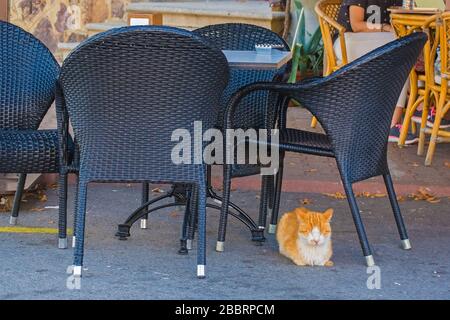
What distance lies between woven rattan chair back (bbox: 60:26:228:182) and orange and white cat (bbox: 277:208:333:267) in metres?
0.66

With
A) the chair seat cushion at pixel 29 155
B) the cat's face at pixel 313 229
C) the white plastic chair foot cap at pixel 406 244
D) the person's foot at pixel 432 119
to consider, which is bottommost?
the person's foot at pixel 432 119

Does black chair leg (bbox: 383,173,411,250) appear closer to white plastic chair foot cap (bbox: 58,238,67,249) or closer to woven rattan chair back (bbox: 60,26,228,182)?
woven rattan chair back (bbox: 60,26,228,182)

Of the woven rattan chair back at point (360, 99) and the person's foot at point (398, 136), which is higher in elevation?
the woven rattan chair back at point (360, 99)

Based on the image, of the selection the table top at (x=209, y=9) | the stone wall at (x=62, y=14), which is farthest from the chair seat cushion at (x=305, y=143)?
the stone wall at (x=62, y=14)

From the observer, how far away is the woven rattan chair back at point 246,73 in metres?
6.57

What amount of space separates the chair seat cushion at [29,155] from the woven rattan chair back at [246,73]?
1000mm

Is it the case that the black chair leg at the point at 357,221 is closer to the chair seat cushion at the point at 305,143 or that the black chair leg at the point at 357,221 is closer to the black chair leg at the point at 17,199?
the chair seat cushion at the point at 305,143

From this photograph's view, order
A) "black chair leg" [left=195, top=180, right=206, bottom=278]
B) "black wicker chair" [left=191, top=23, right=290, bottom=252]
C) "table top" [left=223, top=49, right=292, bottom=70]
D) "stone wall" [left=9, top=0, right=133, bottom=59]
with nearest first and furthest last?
"black chair leg" [left=195, top=180, right=206, bottom=278] → "table top" [left=223, top=49, right=292, bottom=70] → "black wicker chair" [left=191, top=23, right=290, bottom=252] → "stone wall" [left=9, top=0, right=133, bottom=59]

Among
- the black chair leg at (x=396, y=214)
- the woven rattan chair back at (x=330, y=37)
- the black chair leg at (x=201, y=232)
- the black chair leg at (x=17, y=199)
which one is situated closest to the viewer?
the black chair leg at (x=201, y=232)

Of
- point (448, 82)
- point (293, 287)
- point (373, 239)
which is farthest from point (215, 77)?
point (448, 82)

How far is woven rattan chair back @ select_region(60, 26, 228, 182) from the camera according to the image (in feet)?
17.1

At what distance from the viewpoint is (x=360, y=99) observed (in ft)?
18.8

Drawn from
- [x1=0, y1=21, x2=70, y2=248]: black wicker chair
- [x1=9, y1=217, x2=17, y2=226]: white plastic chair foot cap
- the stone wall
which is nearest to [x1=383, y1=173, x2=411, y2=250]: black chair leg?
[x1=0, y1=21, x2=70, y2=248]: black wicker chair
